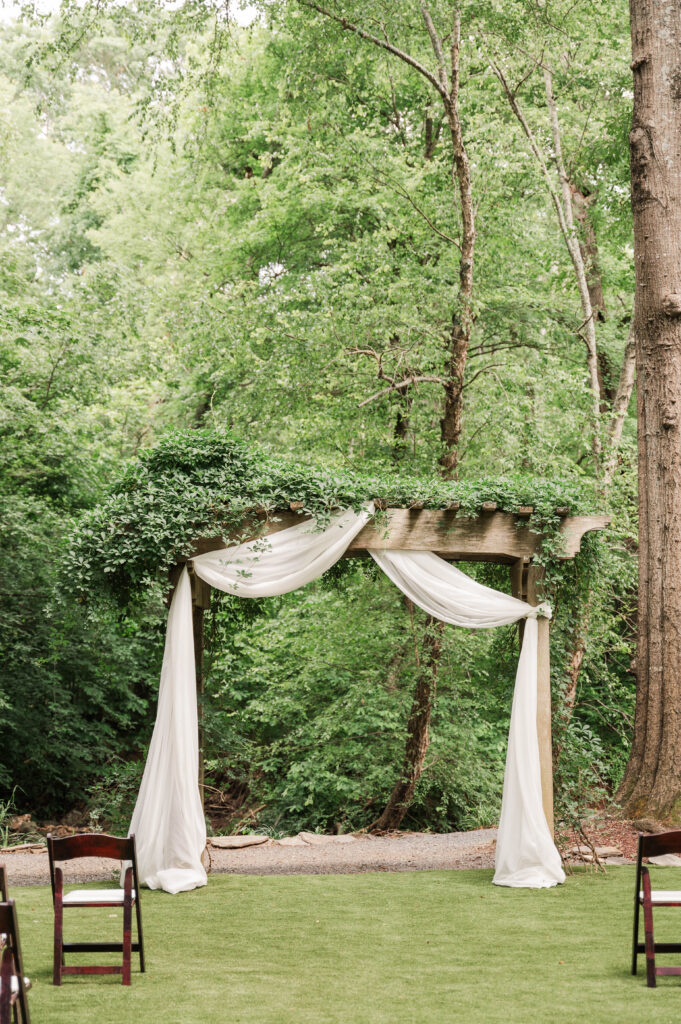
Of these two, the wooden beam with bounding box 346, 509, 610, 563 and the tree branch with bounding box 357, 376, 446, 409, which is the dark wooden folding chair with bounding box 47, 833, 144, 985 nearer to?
the wooden beam with bounding box 346, 509, 610, 563

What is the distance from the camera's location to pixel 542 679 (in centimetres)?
721

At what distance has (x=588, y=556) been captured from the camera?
761cm

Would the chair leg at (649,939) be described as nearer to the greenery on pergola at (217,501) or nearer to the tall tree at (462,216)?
the greenery on pergola at (217,501)

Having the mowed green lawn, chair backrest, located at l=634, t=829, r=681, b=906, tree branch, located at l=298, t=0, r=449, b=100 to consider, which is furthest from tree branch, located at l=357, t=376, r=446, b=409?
chair backrest, located at l=634, t=829, r=681, b=906

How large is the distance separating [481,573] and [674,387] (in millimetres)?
2403

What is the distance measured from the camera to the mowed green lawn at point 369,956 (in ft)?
12.9

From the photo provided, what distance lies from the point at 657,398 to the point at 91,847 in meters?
6.11

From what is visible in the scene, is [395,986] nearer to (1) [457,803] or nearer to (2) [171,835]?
(2) [171,835]

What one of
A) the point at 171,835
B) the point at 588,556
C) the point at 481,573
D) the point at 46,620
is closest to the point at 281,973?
the point at 171,835

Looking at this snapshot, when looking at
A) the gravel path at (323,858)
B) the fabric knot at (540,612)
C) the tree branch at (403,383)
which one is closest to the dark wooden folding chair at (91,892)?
the gravel path at (323,858)

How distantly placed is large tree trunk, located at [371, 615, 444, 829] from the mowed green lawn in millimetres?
2825

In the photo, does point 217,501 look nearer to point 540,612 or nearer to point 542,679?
point 540,612

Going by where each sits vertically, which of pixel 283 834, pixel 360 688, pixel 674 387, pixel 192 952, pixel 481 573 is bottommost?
pixel 283 834

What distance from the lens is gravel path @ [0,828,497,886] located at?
24.8 ft
